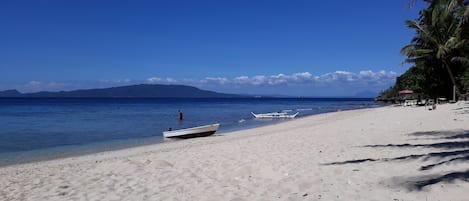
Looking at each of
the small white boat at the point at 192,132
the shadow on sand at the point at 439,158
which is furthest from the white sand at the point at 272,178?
the small white boat at the point at 192,132

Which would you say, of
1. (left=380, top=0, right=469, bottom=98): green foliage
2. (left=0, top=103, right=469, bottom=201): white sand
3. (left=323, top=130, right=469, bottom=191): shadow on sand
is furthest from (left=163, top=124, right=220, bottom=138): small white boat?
(left=380, top=0, right=469, bottom=98): green foliage

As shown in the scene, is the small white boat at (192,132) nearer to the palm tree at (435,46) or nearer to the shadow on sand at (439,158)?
the shadow on sand at (439,158)

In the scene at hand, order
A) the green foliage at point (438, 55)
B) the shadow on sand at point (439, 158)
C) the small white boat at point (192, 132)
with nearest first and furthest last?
the shadow on sand at point (439, 158), the small white boat at point (192, 132), the green foliage at point (438, 55)

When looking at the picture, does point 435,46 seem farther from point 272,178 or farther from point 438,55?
point 272,178

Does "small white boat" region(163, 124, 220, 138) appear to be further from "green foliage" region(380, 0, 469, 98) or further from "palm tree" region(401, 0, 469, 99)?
"palm tree" region(401, 0, 469, 99)

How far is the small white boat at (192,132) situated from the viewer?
58.6ft

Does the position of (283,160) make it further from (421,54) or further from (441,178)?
(421,54)

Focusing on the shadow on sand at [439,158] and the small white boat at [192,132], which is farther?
the small white boat at [192,132]

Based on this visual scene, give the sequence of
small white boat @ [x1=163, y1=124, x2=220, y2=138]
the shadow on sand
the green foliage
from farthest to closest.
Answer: the green foliage → small white boat @ [x1=163, y1=124, x2=220, y2=138] → the shadow on sand

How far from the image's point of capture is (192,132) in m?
18.1

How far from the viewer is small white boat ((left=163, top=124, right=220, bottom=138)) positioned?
17.9 meters

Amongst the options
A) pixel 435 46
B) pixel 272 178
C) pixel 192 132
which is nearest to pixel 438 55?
pixel 435 46

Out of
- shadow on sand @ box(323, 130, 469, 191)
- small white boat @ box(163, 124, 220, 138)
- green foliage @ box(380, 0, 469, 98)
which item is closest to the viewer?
shadow on sand @ box(323, 130, 469, 191)

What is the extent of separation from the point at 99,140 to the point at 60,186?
12874 millimetres
